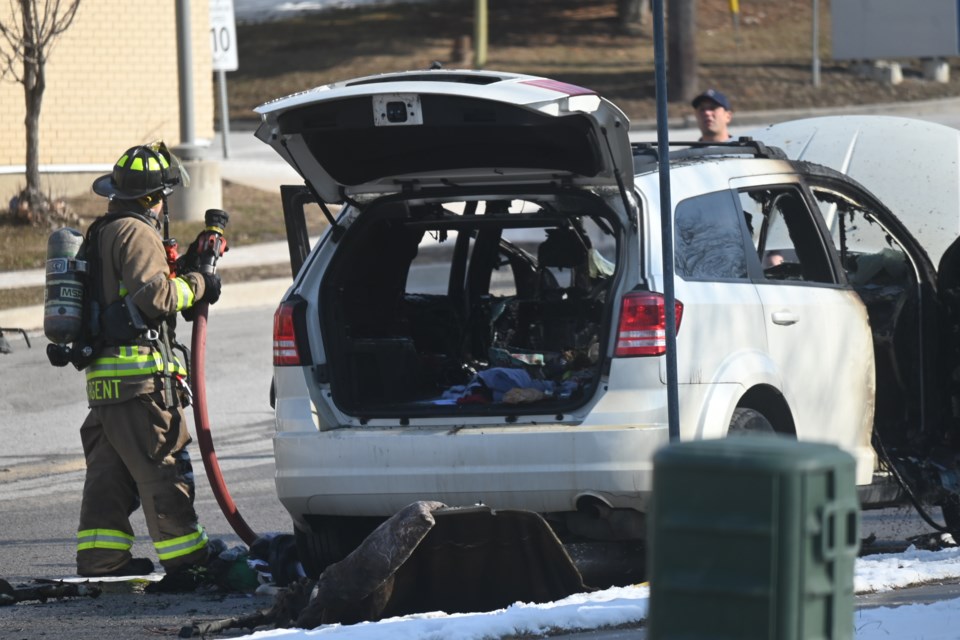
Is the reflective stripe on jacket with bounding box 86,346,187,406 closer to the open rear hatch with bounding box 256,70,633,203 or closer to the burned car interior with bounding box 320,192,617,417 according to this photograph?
the burned car interior with bounding box 320,192,617,417

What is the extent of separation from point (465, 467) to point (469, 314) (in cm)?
156

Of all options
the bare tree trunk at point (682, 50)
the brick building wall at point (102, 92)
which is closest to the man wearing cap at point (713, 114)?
the brick building wall at point (102, 92)

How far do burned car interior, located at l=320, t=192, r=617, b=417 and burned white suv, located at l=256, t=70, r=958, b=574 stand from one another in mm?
12

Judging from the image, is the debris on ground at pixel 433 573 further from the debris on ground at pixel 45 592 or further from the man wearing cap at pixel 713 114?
the man wearing cap at pixel 713 114

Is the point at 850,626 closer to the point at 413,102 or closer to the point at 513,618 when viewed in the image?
the point at 513,618

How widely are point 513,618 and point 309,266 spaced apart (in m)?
1.88

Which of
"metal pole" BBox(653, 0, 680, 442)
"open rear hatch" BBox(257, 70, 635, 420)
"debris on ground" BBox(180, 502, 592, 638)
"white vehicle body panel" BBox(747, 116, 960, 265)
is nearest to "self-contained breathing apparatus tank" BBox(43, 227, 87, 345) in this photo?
"open rear hatch" BBox(257, 70, 635, 420)

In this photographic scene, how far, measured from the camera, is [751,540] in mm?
3230

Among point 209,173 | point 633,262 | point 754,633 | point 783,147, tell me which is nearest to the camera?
point 754,633

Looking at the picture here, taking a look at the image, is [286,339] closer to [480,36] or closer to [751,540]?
[751,540]

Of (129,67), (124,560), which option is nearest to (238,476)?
(124,560)

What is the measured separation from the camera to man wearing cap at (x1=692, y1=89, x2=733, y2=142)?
949 cm

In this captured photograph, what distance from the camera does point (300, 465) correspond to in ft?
19.9

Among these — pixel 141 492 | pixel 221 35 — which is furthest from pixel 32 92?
pixel 141 492
